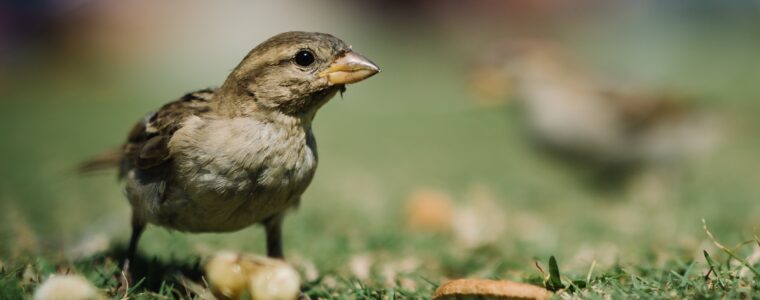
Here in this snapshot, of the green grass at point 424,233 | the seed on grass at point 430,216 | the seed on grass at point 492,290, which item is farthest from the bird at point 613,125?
the seed on grass at point 492,290

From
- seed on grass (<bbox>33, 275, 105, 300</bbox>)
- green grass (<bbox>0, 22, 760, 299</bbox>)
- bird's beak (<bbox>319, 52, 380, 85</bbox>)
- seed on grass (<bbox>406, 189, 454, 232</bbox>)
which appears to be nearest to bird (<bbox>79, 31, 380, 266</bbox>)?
bird's beak (<bbox>319, 52, 380, 85</bbox>)

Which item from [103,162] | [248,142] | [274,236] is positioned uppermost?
[248,142]

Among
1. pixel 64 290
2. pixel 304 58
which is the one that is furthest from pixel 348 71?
pixel 64 290

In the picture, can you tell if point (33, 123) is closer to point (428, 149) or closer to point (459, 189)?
point (428, 149)

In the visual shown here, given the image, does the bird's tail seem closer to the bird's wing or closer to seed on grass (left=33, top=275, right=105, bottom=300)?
the bird's wing

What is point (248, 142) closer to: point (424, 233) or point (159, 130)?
point (159, 130)

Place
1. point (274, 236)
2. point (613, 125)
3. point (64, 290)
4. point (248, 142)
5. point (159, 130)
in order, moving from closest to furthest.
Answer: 1. point (64, 290)
2. point (248, 142)
3. point (159, 130)
4. point (274, 236)
5. point (613, 125)

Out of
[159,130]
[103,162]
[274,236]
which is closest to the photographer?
[159,130]

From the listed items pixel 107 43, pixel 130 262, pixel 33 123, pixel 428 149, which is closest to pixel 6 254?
pixel 130 262
